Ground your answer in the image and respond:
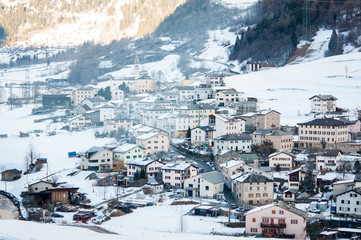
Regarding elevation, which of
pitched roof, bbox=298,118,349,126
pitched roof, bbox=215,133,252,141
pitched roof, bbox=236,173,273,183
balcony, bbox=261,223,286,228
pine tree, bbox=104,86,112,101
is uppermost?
pine tree, bbox=104,86,112,101

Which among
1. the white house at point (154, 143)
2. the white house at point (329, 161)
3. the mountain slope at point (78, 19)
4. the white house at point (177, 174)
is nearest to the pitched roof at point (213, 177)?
the white house at point (177, 174)

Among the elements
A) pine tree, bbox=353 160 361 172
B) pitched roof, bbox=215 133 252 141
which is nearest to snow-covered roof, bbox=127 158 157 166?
pitched roof, bbox=215 133 252 141

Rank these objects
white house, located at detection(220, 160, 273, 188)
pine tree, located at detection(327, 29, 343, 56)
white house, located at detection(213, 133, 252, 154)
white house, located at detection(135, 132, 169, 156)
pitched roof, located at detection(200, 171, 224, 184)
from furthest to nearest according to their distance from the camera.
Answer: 1. pine tree, located at detection(327, 29, 343, 56)
2. white house, located at detection(135, 132, 169, 156)
3. white house, located at detection(213, 133, 252, 154)
4. white house, located at detection(220, 160, 273, 188)
5. pitched roof, located at detection(200, 171, 224, 184)

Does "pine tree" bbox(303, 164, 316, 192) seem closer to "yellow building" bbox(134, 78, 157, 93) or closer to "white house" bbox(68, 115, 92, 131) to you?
"white house" bbox(68, 115, 92, 131)

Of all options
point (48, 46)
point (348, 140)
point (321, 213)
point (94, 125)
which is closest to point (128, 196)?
point (321, 213)

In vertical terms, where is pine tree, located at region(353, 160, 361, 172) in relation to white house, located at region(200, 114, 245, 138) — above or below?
below

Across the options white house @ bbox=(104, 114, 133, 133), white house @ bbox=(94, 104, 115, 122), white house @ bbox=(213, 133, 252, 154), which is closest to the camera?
white house @ bbox=(213, 133, 252, 154)

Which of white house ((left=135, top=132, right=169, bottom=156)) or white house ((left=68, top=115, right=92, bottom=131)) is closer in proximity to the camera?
white house ((left=135, top=132, right=169, bottom=156))
